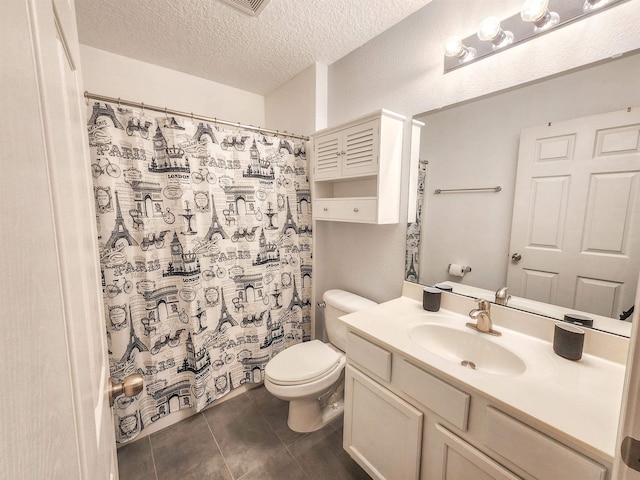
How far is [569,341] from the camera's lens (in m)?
0.93

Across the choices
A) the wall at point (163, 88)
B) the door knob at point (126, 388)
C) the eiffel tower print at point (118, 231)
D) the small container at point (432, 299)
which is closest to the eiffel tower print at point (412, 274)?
the small container at point (432, 299)

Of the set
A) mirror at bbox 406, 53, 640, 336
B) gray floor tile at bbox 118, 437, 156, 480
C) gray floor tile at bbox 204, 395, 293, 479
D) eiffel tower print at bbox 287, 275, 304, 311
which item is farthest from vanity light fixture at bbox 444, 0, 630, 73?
gray floor tile at bbox 118, 437, 156, 480

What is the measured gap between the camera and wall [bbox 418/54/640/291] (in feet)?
3.06

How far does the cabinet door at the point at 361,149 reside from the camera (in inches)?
56.7

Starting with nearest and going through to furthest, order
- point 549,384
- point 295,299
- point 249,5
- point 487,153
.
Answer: point 549,384 → point 487,153 → point 249,5 → point 295,299

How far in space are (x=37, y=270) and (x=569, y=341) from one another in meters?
1.38

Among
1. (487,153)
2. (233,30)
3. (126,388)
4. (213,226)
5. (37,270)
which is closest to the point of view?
(37,270)

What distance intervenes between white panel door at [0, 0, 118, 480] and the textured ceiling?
1428 mm

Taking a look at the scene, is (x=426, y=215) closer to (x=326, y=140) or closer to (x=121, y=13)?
(x=326, y=140)

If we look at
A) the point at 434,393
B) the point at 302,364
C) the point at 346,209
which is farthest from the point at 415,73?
the point at 302,364

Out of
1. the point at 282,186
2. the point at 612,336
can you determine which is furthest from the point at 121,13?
the point at 612,336

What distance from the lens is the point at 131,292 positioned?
→ 1.44 m

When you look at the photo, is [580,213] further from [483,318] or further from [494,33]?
[494,33]

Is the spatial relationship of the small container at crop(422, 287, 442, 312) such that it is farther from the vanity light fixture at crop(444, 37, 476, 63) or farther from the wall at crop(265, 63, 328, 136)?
the wall at crop(265, 63, 328, 136)
